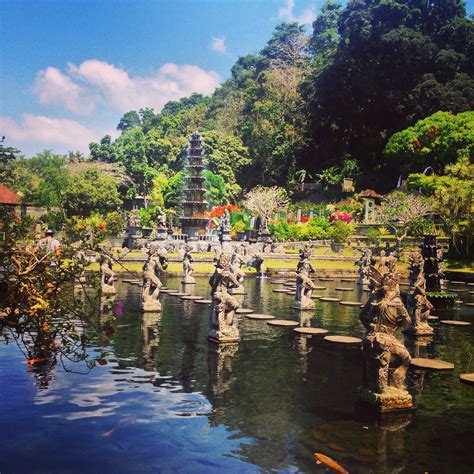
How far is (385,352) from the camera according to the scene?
8.53 m

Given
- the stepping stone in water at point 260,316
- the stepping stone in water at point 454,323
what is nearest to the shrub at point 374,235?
the stepping stone in water at point 454,323

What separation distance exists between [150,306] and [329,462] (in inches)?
471

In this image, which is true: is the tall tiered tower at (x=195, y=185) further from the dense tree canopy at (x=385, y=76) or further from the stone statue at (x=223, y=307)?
the stone statue at (x=223, y=307)

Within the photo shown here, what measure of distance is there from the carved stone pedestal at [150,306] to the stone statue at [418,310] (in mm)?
7937

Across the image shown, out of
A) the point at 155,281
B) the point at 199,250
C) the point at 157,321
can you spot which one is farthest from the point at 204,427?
the point at 199,250

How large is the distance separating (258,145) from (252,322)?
228 feet

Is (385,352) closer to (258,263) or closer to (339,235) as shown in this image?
(258,263)

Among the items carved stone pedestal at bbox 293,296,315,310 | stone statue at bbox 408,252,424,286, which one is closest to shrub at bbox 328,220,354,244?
carved stone pedestal at bbox 293,296,315,310

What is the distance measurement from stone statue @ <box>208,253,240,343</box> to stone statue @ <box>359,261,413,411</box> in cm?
491

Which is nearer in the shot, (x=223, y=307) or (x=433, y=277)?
(x=223, y=307)

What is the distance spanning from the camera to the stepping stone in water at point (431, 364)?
38.0ft

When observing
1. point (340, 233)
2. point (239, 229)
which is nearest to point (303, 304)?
point (340, 233)

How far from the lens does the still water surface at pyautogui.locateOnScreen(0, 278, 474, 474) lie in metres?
6.71

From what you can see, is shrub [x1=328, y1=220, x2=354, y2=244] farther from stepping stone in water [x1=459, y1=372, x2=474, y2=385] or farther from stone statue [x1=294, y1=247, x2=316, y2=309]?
stepping stone in water [x1=459, y1=372, x2=474, y2=385]
